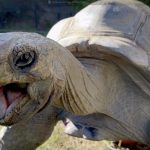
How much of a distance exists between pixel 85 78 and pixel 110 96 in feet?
1.09

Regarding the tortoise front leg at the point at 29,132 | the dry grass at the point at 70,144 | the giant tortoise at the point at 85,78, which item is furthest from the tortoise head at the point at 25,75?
the dry grass at the point at 70,144

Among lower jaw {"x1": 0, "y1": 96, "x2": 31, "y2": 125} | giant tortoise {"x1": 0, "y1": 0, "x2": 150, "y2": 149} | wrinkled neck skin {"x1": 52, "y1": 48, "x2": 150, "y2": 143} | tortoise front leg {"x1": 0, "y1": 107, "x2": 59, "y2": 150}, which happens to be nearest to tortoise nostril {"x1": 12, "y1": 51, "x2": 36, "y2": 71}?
giant tortoise {"x1": 0, "y1": 0, "x2": 150, "y2": 149}

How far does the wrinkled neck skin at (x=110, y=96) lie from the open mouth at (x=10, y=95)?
7.6 inches

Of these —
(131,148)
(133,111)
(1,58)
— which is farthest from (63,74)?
(131,148)

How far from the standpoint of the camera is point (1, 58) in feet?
4.09

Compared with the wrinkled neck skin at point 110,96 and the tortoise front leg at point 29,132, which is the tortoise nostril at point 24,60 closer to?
the wrinkled neck skin at point 110,96

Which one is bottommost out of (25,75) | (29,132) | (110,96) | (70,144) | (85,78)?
(70,144)

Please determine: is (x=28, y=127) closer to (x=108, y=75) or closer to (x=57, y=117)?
(x=57, y=117)

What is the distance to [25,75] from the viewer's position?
1.31 m

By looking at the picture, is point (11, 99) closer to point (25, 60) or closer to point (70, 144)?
point (25, 60)

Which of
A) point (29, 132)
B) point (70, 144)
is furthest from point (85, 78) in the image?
point (70, 144)

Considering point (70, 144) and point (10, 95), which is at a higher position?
point (10, 95)

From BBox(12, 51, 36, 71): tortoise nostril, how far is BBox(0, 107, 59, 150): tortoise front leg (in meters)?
0.83

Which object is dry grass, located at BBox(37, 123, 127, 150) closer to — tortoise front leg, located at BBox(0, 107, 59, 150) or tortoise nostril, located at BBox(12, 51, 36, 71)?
tortoise front leg, located at BBox(0, 107, 59, 150)
